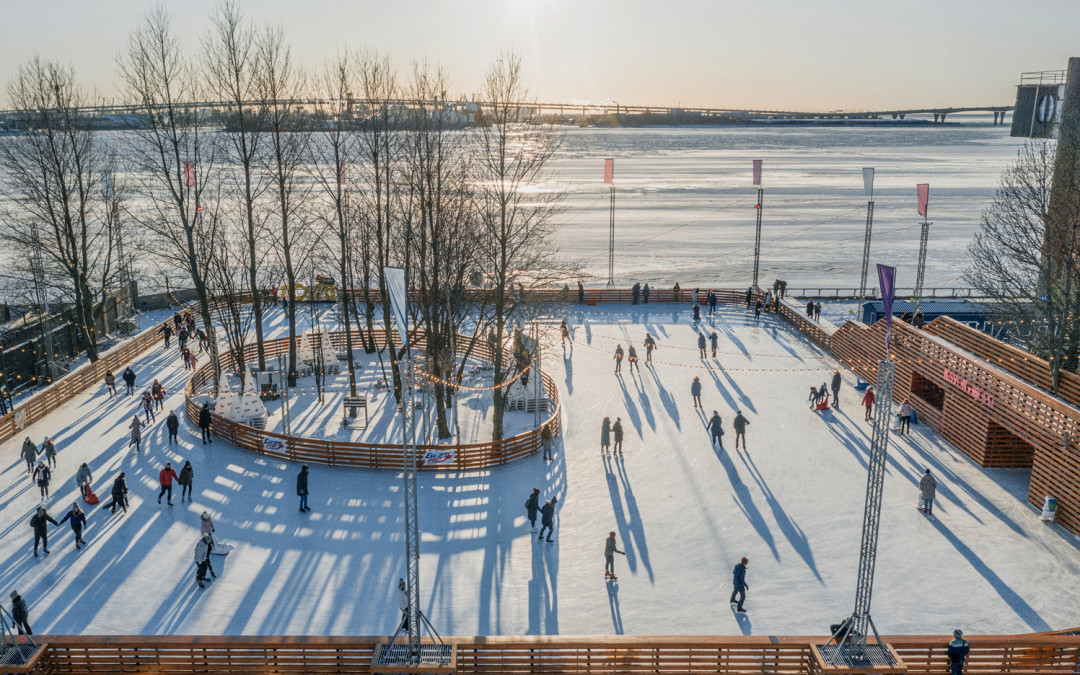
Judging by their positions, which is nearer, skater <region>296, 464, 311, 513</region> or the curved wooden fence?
skater <region>296, 464, 311, 513</region>

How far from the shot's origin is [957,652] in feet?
39.3

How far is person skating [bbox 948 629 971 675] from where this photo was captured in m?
12.0

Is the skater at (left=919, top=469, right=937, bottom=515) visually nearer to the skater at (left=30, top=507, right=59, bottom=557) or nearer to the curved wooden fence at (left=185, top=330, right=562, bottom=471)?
the curved wooden fence at (left=185, top=330, right=562, bottom=471)

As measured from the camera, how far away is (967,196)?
95250mm

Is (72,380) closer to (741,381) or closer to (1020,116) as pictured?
(741,381)

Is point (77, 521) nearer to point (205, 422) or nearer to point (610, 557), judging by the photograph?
point (205, 422)

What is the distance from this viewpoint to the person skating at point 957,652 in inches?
471

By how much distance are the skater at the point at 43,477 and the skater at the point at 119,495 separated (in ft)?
5.22

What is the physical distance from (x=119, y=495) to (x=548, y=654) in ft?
36.7

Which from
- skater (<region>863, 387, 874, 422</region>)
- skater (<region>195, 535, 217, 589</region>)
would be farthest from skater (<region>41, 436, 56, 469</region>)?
skater (<region>863, 387, 874, 422</region>)

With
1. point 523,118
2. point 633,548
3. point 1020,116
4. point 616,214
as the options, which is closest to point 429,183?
point 523,118

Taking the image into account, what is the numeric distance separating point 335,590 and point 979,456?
17037 mm

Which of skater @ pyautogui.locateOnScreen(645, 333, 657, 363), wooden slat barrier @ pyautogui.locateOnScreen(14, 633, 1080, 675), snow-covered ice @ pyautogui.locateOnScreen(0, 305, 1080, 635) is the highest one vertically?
skater @ pyautogui.locateOnScreen(645, 333, 657, 363)

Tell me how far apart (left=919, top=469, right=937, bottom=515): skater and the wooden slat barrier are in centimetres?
622
